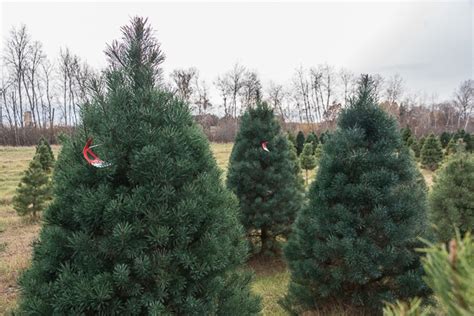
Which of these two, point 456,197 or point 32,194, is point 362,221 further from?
point 32,194

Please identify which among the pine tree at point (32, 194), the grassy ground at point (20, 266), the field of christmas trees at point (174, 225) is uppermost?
the field of christmas trees at point (174, 225)

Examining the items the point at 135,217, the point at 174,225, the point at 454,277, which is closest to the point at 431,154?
the point at 174,225

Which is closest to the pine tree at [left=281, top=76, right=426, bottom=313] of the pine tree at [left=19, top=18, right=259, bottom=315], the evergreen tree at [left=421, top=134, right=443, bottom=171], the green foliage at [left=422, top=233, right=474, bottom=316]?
the pine tree at [left=19, top=18, right=259, bottom=315]

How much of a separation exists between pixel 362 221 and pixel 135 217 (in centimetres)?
235

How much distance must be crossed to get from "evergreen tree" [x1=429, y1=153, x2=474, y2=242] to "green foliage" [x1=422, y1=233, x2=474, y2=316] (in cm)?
614

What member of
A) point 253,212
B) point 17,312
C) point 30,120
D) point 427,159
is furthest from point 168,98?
point 30,120

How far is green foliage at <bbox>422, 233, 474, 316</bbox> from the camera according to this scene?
534 mm

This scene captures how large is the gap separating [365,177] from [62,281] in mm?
2776

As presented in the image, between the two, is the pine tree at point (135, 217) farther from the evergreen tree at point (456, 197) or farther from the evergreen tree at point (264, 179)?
the evergreen tree at point (456, 197)

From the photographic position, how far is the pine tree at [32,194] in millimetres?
10180

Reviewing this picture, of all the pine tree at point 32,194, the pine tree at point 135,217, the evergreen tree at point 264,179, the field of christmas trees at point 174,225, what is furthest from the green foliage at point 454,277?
the pine tree at point 32,194

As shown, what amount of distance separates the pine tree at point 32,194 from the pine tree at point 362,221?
9193 mm

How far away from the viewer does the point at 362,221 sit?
3342 millimetres

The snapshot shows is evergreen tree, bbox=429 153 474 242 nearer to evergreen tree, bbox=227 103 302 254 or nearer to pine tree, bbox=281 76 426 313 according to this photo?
evergreen tree, bbox=227 103 302 254
